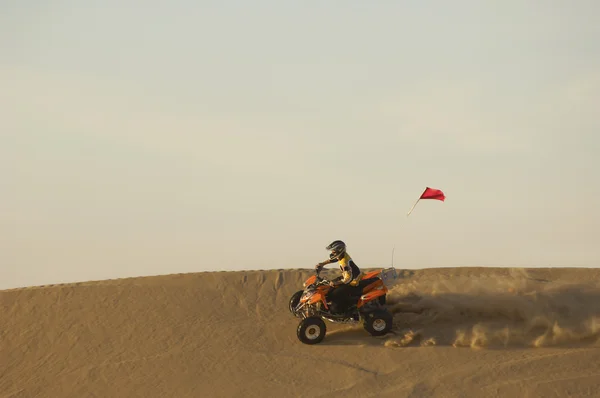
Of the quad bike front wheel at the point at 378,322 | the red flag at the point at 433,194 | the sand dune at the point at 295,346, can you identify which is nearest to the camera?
the sand dune at the point at 295,346

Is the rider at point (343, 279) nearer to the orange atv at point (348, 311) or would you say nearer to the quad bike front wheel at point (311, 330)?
the orange atv at point (348, 311)

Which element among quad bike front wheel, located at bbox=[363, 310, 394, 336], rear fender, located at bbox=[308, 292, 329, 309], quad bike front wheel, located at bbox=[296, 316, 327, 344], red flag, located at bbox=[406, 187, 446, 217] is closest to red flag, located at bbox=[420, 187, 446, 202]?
red flag, located at bbox=[406, 187, 446, 217]

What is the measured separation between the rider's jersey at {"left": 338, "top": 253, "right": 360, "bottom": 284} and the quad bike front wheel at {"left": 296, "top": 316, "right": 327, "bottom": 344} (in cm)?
88

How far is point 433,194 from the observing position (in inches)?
551

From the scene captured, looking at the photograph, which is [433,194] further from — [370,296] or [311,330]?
[311,330]

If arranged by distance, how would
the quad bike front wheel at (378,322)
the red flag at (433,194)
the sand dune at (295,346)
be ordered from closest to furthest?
the sand dune at (295,346) → the quad bike front wheel at (378,322) → the red flag at (433,194)

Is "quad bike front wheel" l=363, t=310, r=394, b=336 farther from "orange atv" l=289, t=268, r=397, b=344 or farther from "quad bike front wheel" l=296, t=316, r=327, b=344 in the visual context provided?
"quad bike front wheel" l=296, t=316, r=327, b=344

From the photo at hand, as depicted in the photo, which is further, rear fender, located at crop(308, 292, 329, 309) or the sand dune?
rear fender, located at crop(308, 292, 329, 309)

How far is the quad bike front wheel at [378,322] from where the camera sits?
12.9 m

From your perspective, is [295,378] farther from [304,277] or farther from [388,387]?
[304,277]

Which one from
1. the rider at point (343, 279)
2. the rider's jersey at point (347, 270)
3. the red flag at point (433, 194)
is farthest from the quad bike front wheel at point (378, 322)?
the red flag at point (433, 194)

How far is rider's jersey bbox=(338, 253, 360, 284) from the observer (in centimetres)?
1288

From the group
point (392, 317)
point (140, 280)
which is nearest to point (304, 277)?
point (140, 280)

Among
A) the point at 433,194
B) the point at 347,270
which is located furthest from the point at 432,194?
the point at 347,270
